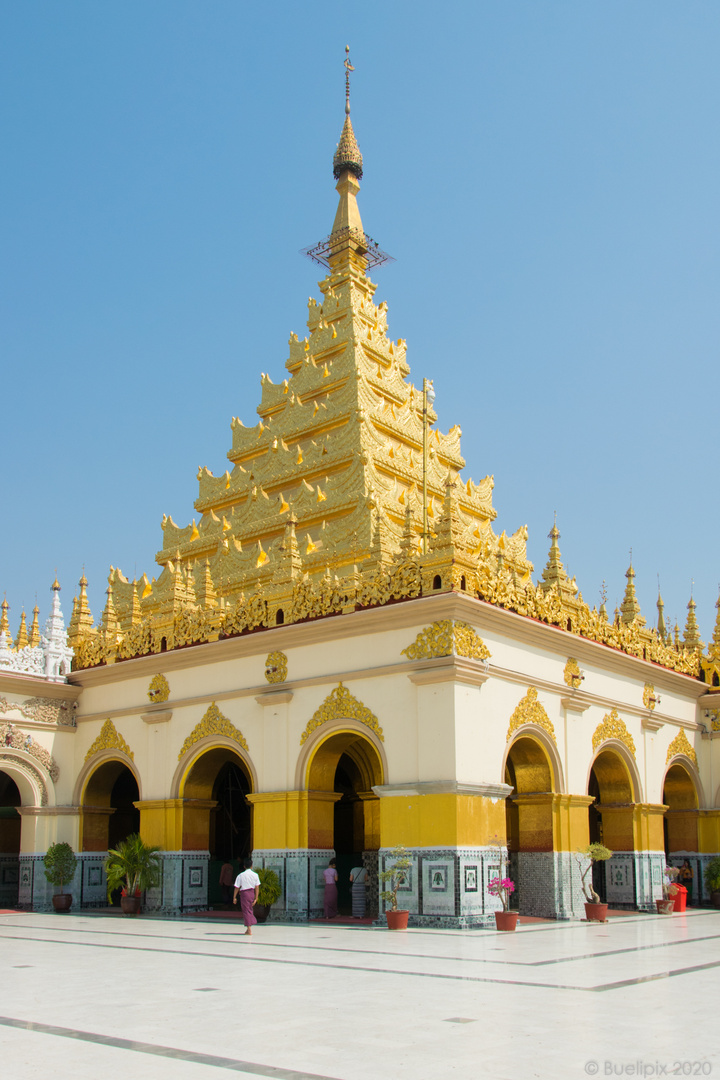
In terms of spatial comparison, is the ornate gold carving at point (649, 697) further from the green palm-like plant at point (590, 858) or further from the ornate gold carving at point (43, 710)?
the ornate gold carving at point (43, 710)

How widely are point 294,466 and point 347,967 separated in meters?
16.3

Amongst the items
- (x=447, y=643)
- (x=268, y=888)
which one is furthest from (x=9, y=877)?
(x=447, y=643)

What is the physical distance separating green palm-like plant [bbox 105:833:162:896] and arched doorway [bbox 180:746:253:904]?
686 mm

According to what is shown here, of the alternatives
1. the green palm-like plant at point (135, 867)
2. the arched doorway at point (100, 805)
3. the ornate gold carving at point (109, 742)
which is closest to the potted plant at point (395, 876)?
the green palm-like plant at point (135, 867)

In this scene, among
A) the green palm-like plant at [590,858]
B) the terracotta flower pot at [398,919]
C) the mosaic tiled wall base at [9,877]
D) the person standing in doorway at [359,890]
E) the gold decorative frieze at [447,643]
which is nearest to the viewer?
the terracotta flower pot at [398,919]

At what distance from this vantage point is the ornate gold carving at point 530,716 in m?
16.6

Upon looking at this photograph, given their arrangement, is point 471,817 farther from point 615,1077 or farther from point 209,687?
point 615,1077

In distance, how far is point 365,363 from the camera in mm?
26969

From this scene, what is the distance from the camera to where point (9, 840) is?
76.1 ft

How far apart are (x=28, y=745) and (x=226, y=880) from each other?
464cm

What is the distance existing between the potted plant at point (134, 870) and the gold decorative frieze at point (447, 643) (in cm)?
677

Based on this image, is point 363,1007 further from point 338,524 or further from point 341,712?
point 338,524

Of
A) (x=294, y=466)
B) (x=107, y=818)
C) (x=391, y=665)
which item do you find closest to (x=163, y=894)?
(x=107, y=818)

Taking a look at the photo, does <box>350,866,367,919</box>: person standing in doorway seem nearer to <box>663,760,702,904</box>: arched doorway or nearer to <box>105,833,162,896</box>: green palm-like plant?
<box>105,833,162,896</box>: green palm-like plant
